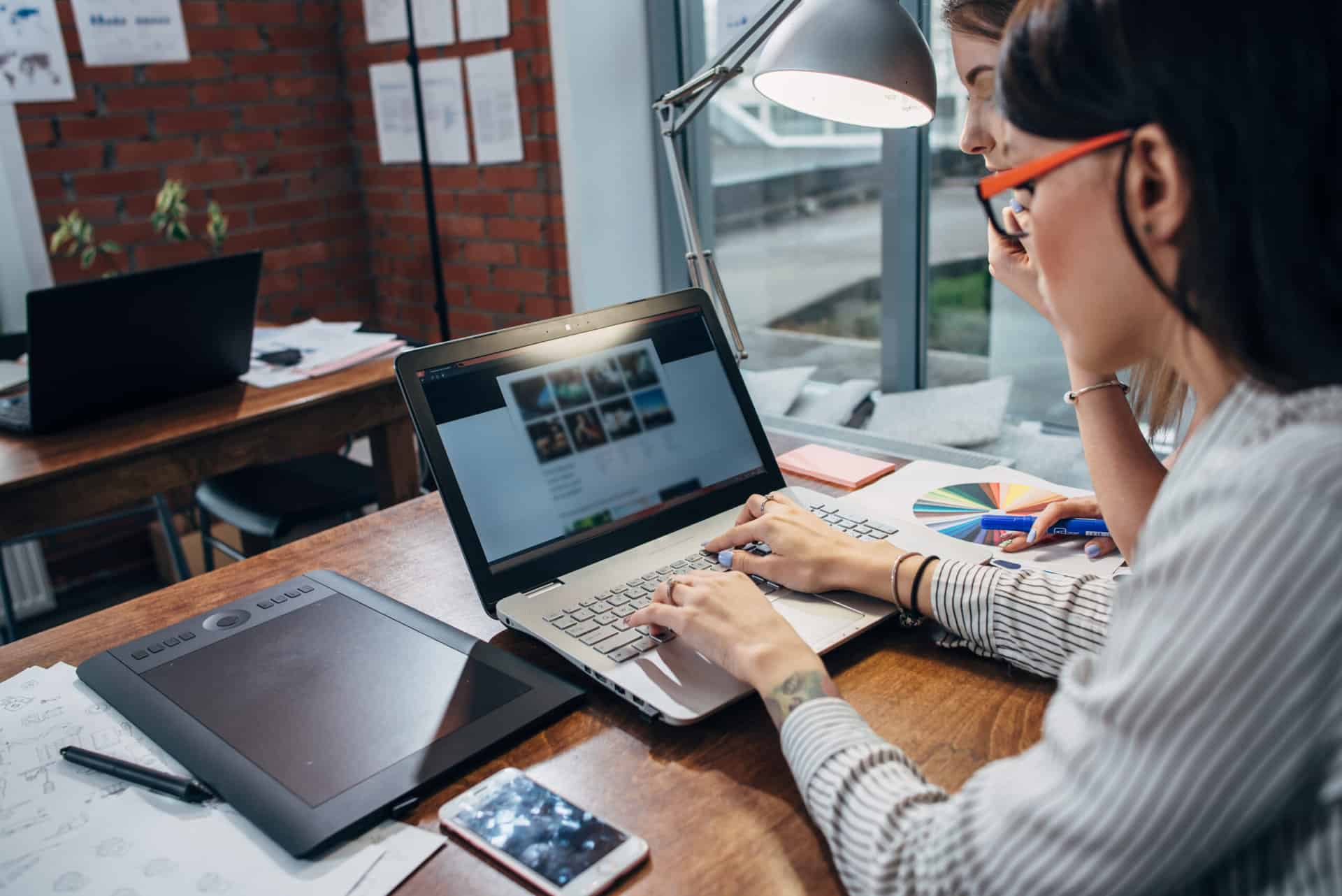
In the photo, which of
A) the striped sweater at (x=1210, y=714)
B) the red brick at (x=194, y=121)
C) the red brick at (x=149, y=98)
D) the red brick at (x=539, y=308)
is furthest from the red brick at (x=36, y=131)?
the striped sweater at (x=1210, y=714)

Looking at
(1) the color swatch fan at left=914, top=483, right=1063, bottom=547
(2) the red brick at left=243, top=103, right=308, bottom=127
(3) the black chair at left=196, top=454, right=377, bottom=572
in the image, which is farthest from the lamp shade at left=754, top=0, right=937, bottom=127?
(2) the red brick at left=243, top=103, right=308, bottom=127

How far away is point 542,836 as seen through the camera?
677 mm

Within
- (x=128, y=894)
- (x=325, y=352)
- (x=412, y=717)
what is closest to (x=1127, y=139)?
(x=412, y=717)

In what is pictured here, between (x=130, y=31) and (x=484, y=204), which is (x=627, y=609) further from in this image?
(x=130, y=31)

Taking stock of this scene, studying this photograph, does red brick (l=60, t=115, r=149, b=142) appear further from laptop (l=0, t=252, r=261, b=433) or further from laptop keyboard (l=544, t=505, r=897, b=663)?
laptop keyboard (l=544, t=505, r=897, b=663)

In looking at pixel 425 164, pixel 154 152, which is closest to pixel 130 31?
pixel 154 152

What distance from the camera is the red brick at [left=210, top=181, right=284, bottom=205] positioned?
9.96 ft

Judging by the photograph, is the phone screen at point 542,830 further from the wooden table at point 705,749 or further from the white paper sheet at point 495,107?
the white paper sheet at point 495,107

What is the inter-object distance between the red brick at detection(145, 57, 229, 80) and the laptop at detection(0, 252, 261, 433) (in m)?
1.34

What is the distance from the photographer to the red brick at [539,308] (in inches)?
111

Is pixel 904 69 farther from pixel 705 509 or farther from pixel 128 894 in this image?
pixel 128 894

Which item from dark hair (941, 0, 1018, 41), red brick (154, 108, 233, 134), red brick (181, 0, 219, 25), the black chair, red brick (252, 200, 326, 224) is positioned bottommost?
the black chair

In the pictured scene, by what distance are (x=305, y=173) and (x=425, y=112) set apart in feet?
1.68

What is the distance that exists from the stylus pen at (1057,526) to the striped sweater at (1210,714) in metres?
0.52
